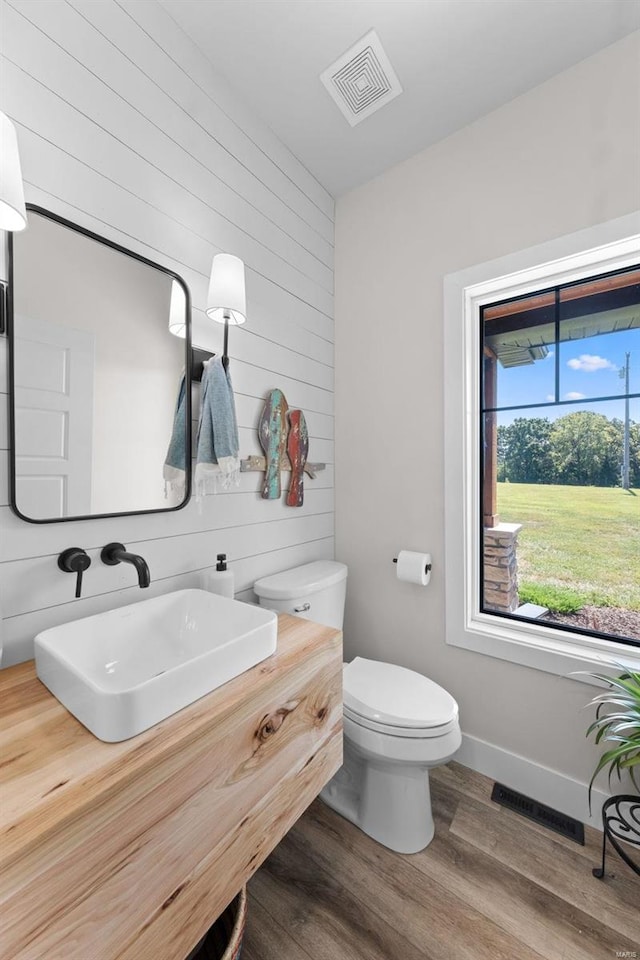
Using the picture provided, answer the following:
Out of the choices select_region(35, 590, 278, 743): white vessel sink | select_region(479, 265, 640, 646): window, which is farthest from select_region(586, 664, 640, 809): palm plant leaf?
select_region(35, 590, 278, 743): white vessel sink

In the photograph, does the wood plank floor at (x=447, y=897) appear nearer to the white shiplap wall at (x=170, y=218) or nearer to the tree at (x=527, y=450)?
the white shiplap wall at (x=170, y=218)

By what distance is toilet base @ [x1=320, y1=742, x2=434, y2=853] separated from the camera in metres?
1.34

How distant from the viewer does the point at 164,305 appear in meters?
1.28

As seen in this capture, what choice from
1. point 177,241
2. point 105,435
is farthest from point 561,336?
point 105,435

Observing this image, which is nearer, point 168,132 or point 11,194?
point 11,194

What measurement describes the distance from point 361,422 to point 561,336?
888 millimetres

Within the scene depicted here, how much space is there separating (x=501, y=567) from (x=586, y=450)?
57cm

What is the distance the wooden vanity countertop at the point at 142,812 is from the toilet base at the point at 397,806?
18.8 inches

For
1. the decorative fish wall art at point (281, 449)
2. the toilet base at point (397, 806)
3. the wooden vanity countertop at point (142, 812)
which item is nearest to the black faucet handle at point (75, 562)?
the wooden vanity countertop at point (142, 812)

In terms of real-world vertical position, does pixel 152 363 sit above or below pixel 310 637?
above

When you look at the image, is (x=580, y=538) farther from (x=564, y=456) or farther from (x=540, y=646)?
(x=540, y=646)

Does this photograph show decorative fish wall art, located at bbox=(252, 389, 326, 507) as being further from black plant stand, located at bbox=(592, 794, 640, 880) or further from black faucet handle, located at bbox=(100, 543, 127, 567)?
black plant stand, located at bbox=(592, 794, 640, 880)

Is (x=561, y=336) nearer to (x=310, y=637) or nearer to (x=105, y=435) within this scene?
(x=310, y=637)

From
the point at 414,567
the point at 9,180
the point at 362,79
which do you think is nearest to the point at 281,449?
the point at 414,567
